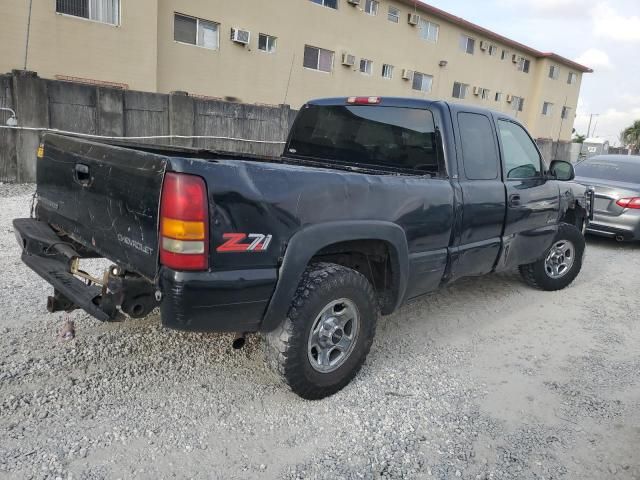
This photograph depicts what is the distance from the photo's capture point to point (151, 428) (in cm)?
263

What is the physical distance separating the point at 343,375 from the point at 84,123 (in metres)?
8.88

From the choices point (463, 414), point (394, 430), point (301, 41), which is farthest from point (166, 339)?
point (301, 41)

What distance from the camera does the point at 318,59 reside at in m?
18.7

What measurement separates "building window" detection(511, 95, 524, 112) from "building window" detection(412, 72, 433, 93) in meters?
8.70

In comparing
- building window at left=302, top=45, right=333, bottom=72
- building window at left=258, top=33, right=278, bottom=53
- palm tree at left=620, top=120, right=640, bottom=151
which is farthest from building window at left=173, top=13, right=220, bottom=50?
palm tree at left=620, top=120, right=640, bottom=151

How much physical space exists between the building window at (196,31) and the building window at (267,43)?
5.61 feet

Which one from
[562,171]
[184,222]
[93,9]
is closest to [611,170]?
[562,171]

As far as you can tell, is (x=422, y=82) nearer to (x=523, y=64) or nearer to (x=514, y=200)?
(x=523, y=64)

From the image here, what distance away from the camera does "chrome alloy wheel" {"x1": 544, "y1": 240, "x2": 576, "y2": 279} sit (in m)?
5.49

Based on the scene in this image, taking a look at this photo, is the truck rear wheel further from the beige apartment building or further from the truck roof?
the beige apartment building

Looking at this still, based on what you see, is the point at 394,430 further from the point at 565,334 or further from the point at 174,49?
the point at 174,49

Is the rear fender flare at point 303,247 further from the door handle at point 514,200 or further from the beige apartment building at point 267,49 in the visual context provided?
the beige apartment building at point 267,49

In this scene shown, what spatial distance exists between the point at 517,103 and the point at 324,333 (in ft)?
103

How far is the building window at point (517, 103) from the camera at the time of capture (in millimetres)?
29895
